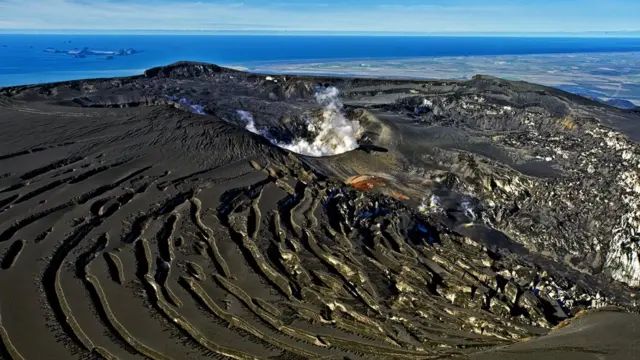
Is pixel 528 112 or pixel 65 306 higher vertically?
pixel 528 112

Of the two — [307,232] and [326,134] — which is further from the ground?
[326,134]

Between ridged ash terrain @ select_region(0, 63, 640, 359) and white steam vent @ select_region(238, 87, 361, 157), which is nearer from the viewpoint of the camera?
ridged ash terrain @ select_region(0, 63, 640, 359)

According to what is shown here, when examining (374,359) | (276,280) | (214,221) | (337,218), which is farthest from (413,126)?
(374,359)

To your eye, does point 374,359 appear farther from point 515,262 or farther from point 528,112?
point 528,112

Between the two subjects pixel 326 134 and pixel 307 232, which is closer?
pixel 307 232
